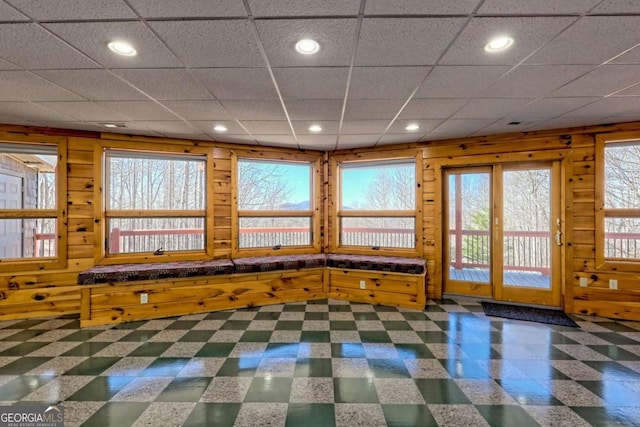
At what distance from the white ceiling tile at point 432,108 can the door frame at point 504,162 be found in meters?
1.27

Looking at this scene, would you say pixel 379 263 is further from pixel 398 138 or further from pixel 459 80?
pixel 459 80

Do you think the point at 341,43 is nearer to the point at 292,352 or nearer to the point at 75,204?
the point at 292,352

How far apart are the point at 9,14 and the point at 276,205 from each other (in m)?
3.47

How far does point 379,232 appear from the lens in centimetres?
479

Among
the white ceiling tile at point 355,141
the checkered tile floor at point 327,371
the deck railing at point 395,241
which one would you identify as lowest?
the checkered tile floor at point 327,371

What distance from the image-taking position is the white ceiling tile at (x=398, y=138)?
13.3 ft

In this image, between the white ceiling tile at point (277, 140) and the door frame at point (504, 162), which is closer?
the door frame at point (504, 162)

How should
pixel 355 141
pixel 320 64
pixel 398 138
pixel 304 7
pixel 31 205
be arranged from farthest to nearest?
pixel 355 141 < pixel 398 138 < pixel 31 205 < pixel 320 64 < pixel 304 7

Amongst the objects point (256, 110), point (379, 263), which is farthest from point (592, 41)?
point (379, 263)

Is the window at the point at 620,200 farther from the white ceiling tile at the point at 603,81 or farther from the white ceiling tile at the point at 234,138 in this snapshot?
the white ceiling tile at the point at 234,138

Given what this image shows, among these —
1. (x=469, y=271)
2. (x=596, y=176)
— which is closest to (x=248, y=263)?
(x=469, y=271)

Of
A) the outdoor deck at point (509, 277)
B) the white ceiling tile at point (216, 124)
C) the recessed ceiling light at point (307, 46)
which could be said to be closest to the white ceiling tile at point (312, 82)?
the recessed ceiling light at point (307, 46)

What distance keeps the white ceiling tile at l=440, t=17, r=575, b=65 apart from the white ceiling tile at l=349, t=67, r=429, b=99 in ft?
0.86

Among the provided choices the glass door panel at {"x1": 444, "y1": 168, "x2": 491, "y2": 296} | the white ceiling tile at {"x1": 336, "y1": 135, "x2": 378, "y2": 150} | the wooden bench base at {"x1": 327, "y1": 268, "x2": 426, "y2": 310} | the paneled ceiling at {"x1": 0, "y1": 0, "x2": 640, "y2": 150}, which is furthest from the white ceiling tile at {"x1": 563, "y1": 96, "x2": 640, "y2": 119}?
the wooden bench base at {"x1": 327, "y1": 268, "x2": 426, "y2": 310}
